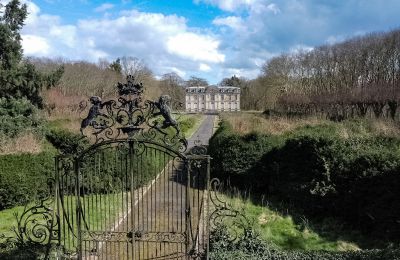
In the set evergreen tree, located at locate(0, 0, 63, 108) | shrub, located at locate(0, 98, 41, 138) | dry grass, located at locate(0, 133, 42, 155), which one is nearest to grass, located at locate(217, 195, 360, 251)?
dry grass, located at locate(0, 133, 42, 155)

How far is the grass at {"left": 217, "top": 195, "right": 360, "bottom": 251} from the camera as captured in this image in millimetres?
8367

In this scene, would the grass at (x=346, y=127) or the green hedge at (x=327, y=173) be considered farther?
the grass at (x=346, y=127)

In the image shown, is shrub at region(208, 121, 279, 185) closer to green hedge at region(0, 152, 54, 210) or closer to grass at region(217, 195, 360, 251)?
grass at region(217, 195, 360, 251)

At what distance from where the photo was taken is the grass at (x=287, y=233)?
8367 mm

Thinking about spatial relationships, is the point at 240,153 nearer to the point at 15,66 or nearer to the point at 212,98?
the point at 15,66

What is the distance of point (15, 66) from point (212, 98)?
203 ft

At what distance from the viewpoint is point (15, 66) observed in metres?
19.0

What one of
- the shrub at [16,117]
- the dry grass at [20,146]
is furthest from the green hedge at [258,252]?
the shrub at [16,117]

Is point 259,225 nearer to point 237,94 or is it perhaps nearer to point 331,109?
point 331,109

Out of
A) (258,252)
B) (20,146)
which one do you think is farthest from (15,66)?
(258,252)

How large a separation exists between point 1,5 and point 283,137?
48.9ft

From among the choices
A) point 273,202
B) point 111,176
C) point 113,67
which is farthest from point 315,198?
point 113,67

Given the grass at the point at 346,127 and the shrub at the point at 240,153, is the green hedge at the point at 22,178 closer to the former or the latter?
the shrub at the point at 240,153

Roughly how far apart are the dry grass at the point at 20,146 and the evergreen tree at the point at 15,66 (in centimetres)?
526
